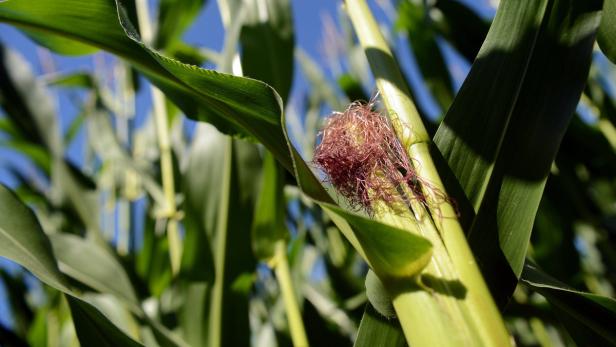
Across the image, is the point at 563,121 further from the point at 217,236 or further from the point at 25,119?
the point at 25,119

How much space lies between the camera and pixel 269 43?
0.91 m

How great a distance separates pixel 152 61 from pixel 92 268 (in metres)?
0.38

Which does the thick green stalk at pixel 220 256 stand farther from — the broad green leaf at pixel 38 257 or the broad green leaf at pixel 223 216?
the broad green leaf at pixel 38 257

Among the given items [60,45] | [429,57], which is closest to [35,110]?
[60,45]

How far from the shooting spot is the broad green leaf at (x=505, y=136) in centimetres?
56

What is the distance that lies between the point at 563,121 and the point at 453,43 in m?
0.63

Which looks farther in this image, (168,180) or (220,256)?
(168,180)

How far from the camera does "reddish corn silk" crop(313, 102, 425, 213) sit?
0.50 meters

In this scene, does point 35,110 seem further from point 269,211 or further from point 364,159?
point 364,159

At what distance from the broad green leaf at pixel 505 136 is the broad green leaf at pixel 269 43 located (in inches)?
15.5

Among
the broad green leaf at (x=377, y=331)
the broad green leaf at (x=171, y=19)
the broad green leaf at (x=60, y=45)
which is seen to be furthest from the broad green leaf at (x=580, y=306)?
the broad green leaf at (x=171, y=19)

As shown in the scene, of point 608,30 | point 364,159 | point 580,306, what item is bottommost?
point 580,306

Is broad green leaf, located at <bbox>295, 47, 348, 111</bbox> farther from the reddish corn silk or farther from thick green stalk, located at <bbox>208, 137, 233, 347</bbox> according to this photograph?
the reddish corn silk

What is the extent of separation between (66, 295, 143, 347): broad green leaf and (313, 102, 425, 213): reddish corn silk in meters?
0.25
